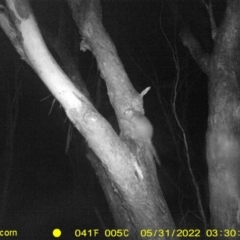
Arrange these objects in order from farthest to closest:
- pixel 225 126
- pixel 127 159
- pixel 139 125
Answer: pixel 225 126 → pixel 139 125 → pixel 127 159

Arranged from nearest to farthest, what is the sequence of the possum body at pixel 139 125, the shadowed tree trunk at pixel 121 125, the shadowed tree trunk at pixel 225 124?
the shadowed tree trunk at pixel 121 125 < the possum body at pixel 139 125 < the shadowed tree trunk at pixel 225 124

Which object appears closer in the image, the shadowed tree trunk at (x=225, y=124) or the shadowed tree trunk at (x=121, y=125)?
the shadowed tree trunk at (x=121, y=125)

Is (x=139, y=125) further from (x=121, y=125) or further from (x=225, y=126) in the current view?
(x=225, y=126)

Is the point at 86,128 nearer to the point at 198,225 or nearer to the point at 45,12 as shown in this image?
the point at 45,12

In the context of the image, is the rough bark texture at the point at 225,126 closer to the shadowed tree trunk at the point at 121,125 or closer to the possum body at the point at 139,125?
the shadowed tree trunk at the point at 121,125

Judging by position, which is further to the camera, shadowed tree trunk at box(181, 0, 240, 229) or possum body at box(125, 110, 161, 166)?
shadowed tree trunk at box(181, 0, 240, 229)

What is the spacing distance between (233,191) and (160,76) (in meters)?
6.96

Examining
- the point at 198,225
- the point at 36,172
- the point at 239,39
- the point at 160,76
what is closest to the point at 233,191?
the point at 239,39

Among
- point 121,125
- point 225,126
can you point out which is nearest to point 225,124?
point 225,126

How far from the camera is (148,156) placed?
8.95ft

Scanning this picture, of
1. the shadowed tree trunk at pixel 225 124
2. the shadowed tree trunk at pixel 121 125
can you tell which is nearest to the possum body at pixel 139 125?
the shadowed tree trunk at pixel 121 125

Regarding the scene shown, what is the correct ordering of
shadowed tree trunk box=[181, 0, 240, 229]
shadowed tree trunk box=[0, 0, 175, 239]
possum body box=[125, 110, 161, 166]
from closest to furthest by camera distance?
shadowed tree trunk box=[0, 0, 175, 239] → possum body box=[125, 110, 161, 166] → shadowed tree trunk box=[181, 0, 240, 229]

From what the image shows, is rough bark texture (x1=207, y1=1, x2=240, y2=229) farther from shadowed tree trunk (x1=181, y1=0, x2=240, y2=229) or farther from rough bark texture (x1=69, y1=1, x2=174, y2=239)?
rough bark texture (x1=69, y1=1, x2=174, y2=239)

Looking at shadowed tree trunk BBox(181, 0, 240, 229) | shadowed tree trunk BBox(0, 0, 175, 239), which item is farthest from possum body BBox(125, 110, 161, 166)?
shadowed tree trunk BBox(181, 0, 240, 229)
